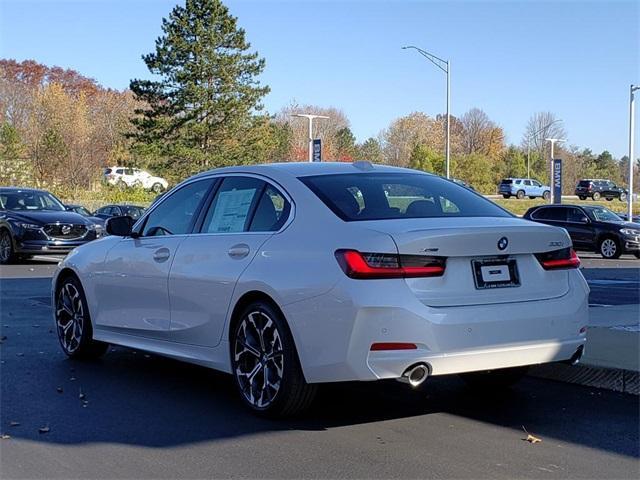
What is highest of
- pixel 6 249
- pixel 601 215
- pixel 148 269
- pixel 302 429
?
pixel 148 269

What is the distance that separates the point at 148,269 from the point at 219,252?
38.7 inches

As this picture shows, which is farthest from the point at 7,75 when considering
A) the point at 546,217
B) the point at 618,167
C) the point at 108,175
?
the point at 618,167

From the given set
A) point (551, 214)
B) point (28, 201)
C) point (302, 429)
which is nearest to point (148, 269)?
point (302, 429)

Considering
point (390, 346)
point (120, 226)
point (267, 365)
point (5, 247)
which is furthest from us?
point (5, 247)

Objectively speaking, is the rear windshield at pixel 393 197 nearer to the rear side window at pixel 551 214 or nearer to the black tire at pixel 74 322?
the black tire at pixel 74 322

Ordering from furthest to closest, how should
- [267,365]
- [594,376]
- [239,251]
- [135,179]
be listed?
[135,179] < [594,376] < [239,251] < [267,365]

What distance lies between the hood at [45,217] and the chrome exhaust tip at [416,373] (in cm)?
1527

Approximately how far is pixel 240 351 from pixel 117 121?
64.9 meters

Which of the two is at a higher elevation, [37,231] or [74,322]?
[37,231]

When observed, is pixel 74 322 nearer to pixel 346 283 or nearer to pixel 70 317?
pixel 70 317

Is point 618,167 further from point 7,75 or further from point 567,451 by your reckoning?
point 567,451

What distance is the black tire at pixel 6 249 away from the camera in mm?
18883

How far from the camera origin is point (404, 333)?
4.82m

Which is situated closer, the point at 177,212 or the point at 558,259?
the point at 558,259
